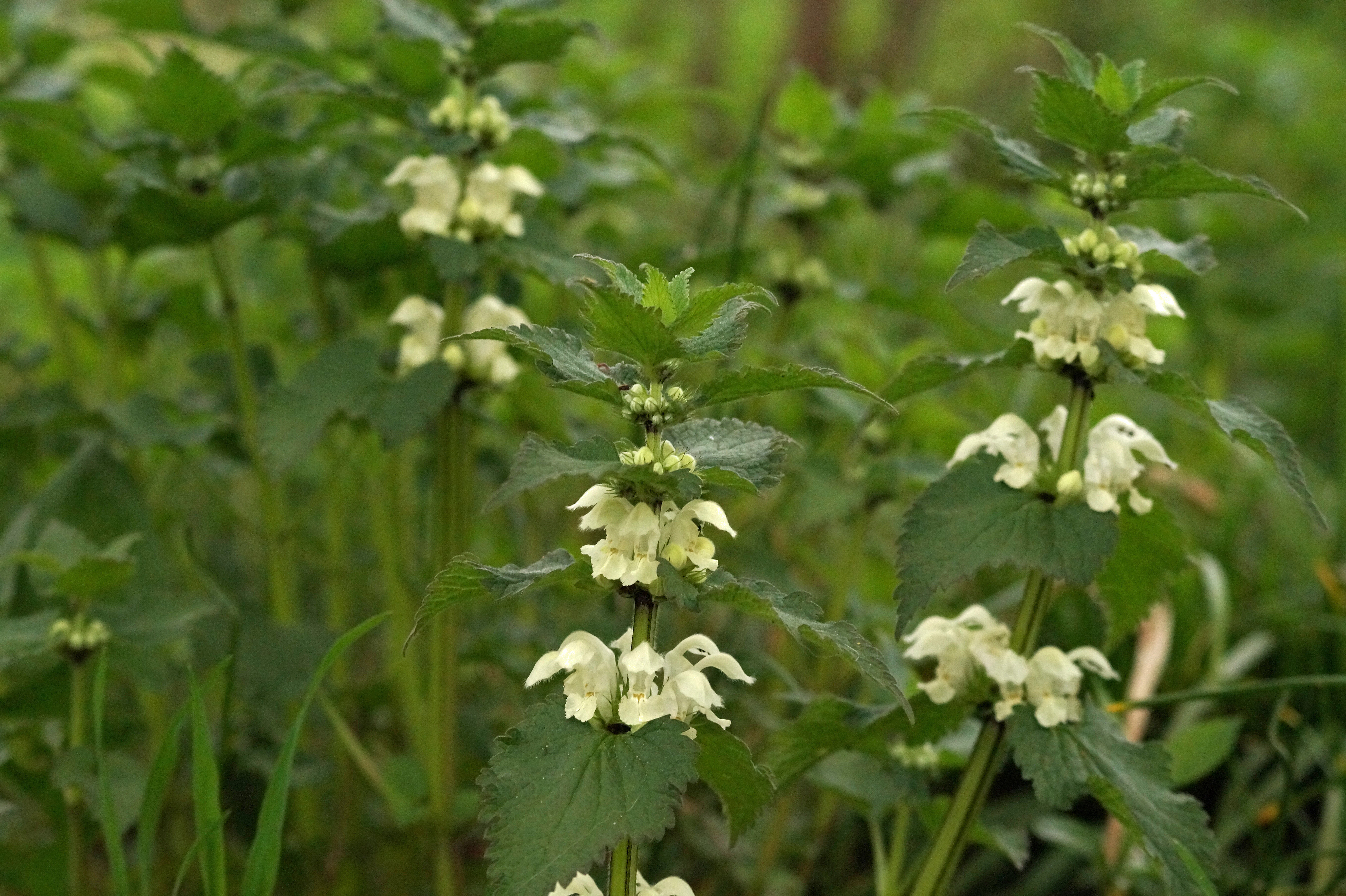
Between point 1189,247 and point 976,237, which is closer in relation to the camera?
point 976,237

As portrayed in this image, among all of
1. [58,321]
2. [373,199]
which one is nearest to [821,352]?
[373,199]

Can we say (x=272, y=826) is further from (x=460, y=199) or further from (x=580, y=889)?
(x=460, y=199)

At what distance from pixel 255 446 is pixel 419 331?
1.07ft

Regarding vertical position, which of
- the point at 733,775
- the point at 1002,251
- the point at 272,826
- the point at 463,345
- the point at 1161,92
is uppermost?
the point at 1161,92

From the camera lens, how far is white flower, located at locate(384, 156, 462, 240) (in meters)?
1.25

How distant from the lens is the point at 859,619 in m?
1.58

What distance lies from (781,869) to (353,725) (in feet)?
1.91

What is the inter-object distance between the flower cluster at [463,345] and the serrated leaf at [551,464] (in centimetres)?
47

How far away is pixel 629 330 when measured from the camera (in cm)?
79

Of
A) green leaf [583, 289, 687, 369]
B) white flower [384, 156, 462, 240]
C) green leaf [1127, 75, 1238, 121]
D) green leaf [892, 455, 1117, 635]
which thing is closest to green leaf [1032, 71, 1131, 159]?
green leaf [1127, 75, 1238, 121]

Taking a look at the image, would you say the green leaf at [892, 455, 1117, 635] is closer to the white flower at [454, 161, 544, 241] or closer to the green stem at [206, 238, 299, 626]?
the white flower at [454, 161, 544, 241]

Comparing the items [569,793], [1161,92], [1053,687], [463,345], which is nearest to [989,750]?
[1053,687]

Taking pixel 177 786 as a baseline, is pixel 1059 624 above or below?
above

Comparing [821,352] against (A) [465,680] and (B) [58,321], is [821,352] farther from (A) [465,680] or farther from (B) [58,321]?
(B) [58,321]
